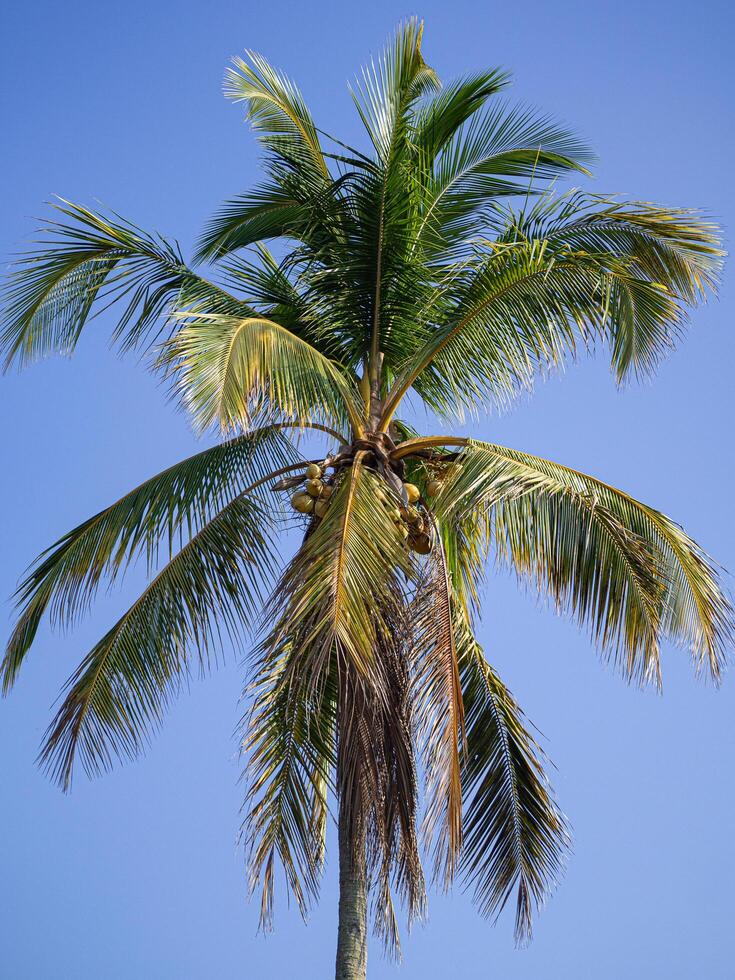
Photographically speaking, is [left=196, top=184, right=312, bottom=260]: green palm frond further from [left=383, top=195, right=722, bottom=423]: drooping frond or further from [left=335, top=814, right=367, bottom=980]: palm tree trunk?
[left=335, top=814, right=367, bottom=980]: palm tree trunk

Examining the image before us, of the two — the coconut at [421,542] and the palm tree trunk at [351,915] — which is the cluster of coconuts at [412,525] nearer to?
the coconut at [421,542]

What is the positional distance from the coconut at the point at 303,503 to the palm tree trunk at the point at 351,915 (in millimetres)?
2030

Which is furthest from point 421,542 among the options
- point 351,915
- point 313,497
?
point 351,915

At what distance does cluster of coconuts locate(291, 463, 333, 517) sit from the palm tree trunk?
2026 mm

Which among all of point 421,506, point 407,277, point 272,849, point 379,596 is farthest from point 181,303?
point 272,849

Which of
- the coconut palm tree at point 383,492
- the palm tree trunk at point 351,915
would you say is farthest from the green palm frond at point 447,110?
the palm tree trunk at point 351,915

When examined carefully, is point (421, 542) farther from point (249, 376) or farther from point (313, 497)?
point (249, 376)

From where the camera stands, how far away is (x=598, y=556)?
8.77 metres

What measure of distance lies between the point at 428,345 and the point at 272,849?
3690mm

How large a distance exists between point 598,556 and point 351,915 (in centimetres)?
282

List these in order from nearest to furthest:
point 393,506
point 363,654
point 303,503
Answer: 1. point 363,654
2. point 393,506
3. point 303,503

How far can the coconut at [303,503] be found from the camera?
9016mm

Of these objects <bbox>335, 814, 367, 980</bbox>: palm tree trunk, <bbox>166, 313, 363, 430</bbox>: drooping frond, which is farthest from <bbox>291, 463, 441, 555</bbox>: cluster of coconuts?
<bbox>335, 814, 367, 980</bbox>: palm tree trunk

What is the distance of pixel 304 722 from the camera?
369 inches
